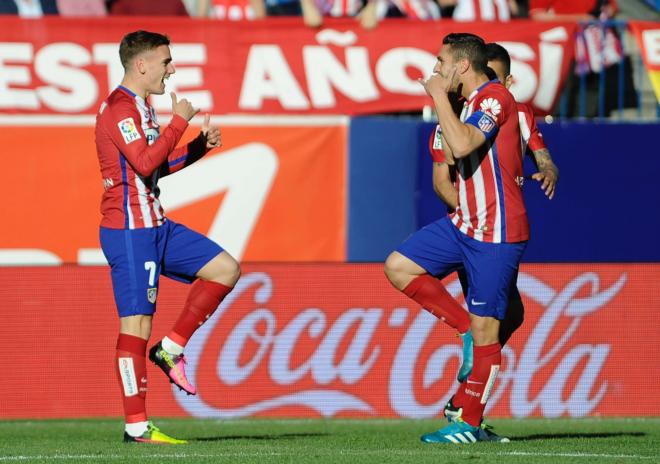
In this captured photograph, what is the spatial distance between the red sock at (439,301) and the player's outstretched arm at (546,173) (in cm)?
79

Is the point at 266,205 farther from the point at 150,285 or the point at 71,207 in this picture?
the point at 150,285

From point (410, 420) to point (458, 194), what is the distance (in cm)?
278

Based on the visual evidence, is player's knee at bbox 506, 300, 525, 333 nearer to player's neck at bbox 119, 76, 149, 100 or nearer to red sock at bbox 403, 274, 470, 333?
red sock at bbox 403, 274, 470, 333

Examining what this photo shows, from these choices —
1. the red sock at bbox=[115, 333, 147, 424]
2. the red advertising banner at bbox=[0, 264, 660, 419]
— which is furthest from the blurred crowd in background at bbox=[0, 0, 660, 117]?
the red sock at bbox=[115, 333, 147, 424]

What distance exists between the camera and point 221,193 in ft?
38.1

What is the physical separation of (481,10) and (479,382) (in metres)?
5.87

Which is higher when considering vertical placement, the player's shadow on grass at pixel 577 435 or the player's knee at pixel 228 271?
the player's knee at pixel 228 271

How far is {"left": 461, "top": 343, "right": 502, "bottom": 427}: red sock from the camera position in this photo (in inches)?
290

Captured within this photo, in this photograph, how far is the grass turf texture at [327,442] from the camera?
6633 millimetres

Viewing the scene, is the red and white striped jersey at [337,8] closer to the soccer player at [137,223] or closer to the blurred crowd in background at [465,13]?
the blurred crowd in background at [465,13]

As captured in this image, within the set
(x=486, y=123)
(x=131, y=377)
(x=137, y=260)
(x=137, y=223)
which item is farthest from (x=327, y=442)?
(x=486, y=123)

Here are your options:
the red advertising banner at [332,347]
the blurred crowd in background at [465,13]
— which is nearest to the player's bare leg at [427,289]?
the red advertising banner at [332,347]

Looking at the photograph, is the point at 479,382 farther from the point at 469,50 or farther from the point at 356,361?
the point at 356,361

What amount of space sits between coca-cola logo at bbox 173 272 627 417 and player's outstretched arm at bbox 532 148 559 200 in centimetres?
241
